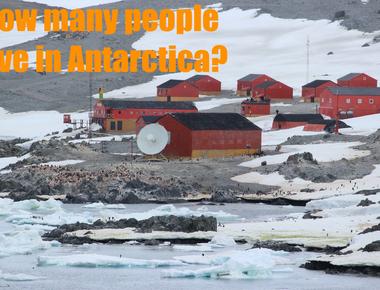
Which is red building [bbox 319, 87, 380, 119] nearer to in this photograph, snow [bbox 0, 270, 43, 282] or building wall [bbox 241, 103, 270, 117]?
building wall [bbox 241, 103, 270, 117]

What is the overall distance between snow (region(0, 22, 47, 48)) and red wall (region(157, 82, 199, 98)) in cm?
6539

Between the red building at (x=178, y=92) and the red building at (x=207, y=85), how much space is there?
181 inches

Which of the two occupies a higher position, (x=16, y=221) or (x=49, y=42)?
(x=49, y=42)

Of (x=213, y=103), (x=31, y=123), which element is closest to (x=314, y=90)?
(x=213, y=103)

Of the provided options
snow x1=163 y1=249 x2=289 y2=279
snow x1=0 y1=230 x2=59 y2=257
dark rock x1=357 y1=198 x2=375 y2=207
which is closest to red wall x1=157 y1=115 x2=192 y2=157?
dark rock x1=357 y1=198 x2=375 y2=207

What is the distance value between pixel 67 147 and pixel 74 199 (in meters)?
16.4

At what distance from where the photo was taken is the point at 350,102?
90062 millimetres

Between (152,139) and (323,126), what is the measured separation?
62.0ft

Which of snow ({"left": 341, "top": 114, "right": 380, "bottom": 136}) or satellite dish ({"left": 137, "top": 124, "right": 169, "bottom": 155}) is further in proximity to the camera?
snow ({"left": 341, "top": 114, "right": 380, "bottom": 136})

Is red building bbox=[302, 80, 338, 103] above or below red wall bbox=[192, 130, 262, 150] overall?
above

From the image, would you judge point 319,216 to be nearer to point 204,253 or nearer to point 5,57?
point 204,253

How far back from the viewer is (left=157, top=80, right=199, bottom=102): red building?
11700 cm

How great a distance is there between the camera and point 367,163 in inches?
2312

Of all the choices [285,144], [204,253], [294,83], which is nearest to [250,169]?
[285,144]
